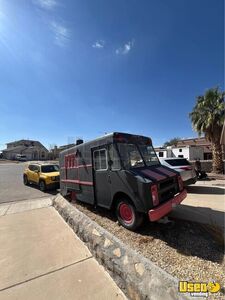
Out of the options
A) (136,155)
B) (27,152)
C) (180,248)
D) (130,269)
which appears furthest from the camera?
(27,152)

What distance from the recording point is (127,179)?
425 centimetres

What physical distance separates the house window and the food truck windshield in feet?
2.00

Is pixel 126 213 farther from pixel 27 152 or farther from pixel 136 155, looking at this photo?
pixel 27 152

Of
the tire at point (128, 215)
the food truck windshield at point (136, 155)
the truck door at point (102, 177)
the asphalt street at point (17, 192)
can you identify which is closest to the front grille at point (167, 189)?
the tire at point (128, 215)

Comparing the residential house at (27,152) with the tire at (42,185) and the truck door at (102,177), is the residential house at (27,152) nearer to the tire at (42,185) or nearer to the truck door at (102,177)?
the tire at (42,185)

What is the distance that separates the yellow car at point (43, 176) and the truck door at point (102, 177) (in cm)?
673

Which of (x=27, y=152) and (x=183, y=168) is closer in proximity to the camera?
(x=183, y=168)

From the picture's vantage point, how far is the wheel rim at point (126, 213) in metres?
4.44

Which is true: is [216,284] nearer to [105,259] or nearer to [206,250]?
[206,250]

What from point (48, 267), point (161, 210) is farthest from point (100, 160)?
point (48, 267)

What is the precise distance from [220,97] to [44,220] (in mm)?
17222

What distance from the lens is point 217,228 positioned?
4.27 meters

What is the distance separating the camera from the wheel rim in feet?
14.6

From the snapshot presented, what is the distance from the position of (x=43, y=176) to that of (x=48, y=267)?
28.4 feet
